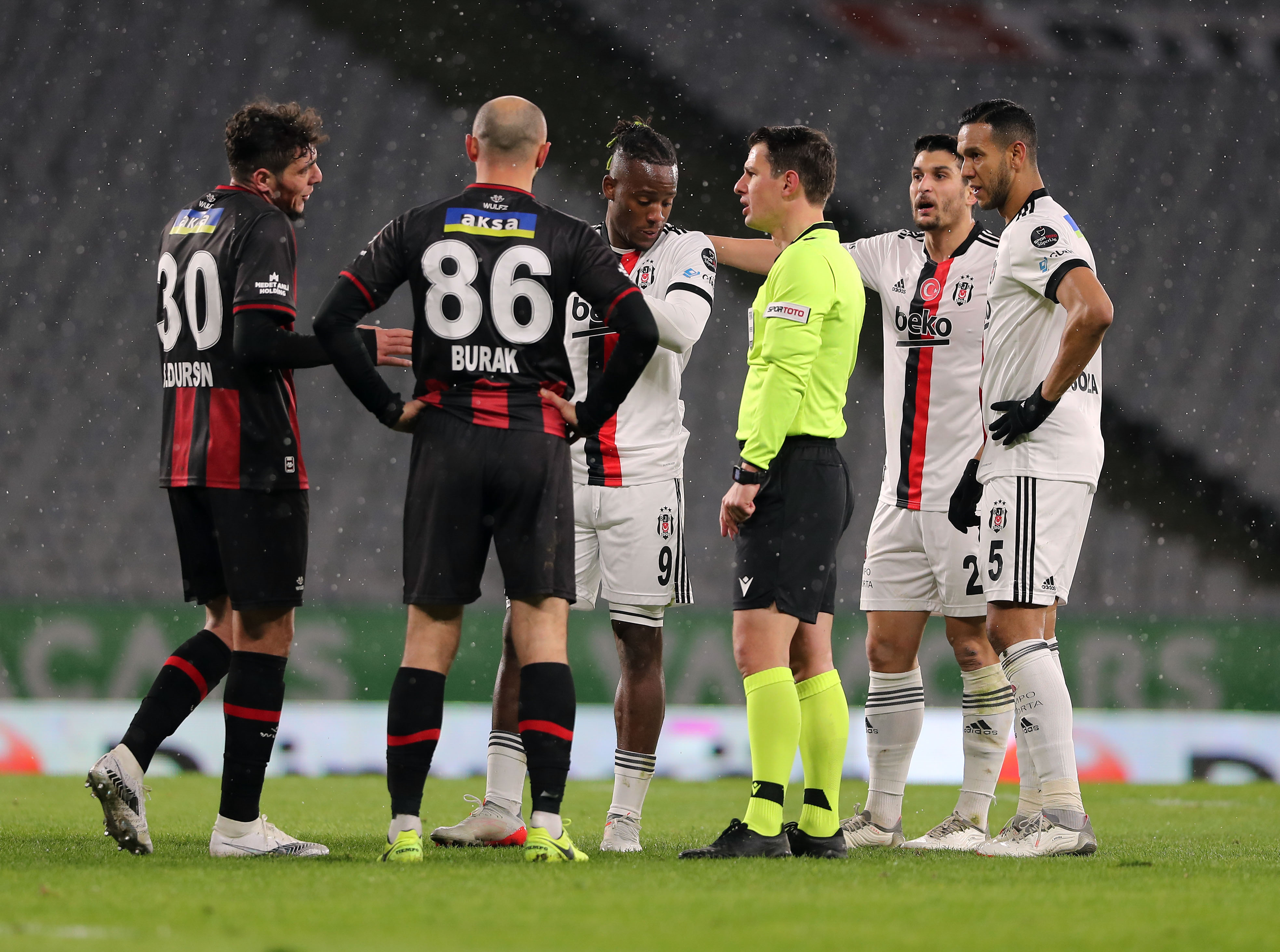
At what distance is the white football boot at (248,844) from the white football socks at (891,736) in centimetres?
194

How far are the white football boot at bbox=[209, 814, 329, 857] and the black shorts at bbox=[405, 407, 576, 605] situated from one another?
3.00 ft

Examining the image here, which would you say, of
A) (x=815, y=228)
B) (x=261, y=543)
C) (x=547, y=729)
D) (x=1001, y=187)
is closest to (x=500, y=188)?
(x=815, y=228)

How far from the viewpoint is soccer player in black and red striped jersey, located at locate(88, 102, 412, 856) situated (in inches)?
168

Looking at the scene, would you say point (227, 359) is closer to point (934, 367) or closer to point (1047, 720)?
point (934, 367)

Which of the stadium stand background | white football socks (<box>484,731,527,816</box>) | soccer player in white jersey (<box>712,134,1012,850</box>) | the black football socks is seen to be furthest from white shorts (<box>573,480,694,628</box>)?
the stadium stand background

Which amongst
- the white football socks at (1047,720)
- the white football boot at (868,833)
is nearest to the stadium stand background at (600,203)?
the white football boot at (868,833)

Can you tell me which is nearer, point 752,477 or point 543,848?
point 543,848

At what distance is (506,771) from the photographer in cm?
477

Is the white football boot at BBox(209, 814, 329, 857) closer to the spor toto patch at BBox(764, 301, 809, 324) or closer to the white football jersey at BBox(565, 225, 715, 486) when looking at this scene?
the white football jersey at BBox(565, 225, 715, 486)

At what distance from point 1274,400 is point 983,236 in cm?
984

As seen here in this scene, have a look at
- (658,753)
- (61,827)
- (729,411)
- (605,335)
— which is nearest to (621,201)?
(605,335)

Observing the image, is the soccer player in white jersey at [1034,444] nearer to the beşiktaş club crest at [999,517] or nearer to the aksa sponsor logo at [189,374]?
the beşiktaş club crest at [999,517]

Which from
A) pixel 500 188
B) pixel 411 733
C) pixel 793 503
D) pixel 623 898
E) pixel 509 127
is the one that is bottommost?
pixel 623 898

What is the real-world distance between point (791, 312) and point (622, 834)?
179cm
